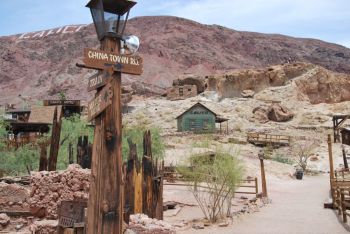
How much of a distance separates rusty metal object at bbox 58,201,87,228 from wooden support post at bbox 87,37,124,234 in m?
0.80

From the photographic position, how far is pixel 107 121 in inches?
187

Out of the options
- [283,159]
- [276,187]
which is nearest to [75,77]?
[283,159]

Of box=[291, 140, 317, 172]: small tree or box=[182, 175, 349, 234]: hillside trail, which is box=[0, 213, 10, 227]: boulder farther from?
box=[291, 140, 317, 172]: small tree

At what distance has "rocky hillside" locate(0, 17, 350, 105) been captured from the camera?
3932 inches

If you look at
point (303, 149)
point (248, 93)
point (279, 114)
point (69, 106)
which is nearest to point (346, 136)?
point (303, 149)

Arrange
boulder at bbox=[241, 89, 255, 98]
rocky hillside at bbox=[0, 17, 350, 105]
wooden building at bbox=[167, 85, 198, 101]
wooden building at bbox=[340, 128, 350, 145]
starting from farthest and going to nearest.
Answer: rocky hillside at bbox=[0, 17, 350, 105] < wooden building at bbox=[167, 85, 198, 101] < boulder at bbox=[241, 89, 255, 98] < wooden building at bbox=[340, 128, 350, 145]

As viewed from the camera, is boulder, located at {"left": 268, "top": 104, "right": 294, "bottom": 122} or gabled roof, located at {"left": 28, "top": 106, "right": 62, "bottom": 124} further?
boulder, located at {"left": 268, "top": 104, "right": 294, "bottom": 122}

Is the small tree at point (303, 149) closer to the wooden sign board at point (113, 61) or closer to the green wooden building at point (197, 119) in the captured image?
the green wooden building at point (197, 119)

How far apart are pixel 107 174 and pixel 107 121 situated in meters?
0.57

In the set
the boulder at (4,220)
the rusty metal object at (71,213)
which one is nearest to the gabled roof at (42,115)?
the boulder at (4,220)

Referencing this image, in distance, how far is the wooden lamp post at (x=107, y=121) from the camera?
4656 mm

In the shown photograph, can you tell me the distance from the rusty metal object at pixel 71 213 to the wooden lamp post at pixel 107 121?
0.80 meters

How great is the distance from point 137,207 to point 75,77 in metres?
90.2

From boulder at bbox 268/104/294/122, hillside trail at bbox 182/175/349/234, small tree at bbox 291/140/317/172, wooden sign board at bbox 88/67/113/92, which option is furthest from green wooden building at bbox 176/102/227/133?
wooden sign board at bbox 88/67/113/92
